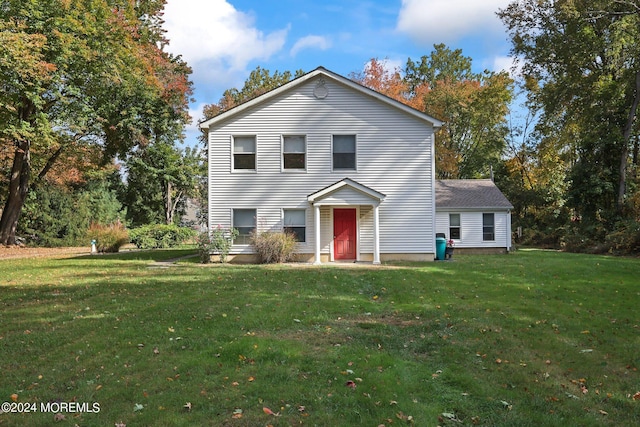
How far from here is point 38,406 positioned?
438 cm

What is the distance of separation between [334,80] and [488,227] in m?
12.4

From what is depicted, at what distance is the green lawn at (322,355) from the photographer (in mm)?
4285

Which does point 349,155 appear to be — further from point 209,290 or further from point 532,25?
point 532,25

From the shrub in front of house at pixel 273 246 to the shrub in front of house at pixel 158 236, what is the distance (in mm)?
9659

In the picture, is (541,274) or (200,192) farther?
(200,192)

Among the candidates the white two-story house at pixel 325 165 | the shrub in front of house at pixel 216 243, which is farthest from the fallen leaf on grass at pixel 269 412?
the white two-story house at pixel 325 165

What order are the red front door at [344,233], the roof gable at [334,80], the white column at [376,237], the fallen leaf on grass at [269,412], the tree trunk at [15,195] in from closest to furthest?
the fallen leaf on grass at [269,412] < the white column at [376,237] < the roof gable at [334,80] < the red front door at [344,233] < the tree trunk at [15,195]

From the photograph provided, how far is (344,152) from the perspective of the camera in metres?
19.4

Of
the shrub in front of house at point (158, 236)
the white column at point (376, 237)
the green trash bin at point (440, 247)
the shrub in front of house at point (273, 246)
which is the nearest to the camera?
the shrub in front of house at point (273, 246)

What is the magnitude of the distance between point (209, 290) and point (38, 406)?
20.4 feet

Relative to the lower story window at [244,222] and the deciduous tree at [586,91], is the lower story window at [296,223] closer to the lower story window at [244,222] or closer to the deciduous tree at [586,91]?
the lower story window at [244,222]

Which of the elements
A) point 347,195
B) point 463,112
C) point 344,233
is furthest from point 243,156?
point 463,112

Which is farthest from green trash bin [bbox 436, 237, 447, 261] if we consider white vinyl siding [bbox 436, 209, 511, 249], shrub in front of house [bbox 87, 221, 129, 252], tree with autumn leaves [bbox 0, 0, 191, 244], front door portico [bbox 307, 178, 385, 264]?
tree with autumn leaves [bbox 0, 0, 191, 244]

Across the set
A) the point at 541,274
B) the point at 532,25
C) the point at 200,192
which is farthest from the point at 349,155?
the point at 200,192
